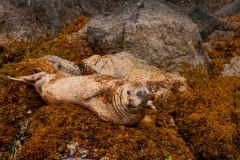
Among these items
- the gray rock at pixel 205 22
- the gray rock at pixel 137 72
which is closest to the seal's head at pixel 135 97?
the gray rock at pixel 137 72

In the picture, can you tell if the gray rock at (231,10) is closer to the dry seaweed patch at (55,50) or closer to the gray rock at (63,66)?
the dry seaweed patch at (55,50)

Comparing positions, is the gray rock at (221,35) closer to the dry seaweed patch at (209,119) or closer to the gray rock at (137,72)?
the gray rock at (137,72)

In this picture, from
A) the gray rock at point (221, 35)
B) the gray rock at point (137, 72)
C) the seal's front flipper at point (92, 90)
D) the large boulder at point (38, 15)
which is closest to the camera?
the seal's front flipper at point (92, 90)

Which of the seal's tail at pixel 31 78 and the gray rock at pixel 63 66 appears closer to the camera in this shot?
the seal's tail at pixel 31 78

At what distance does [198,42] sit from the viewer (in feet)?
33.5

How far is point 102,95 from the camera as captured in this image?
6.31 metres

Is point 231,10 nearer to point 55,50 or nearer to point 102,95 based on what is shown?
point 55,50

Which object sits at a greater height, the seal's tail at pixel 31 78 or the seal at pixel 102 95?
the seal at pixel 102 95

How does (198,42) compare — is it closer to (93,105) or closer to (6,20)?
(93,105)

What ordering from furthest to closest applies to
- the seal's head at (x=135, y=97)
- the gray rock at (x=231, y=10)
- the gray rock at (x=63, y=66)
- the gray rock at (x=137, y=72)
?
the gray rock at (x=231, y=10), the gray rock at (x=63, y=66), the gray rock at (x=137, y=72), the seal's head at (x=135, y=97)

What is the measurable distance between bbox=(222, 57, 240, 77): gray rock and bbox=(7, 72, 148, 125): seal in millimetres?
4525

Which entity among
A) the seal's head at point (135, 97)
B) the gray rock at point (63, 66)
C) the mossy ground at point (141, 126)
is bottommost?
the gray rock at point (63, 66)

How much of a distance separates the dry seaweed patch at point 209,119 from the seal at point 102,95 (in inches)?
57.7

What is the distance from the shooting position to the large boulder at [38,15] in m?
13.1
